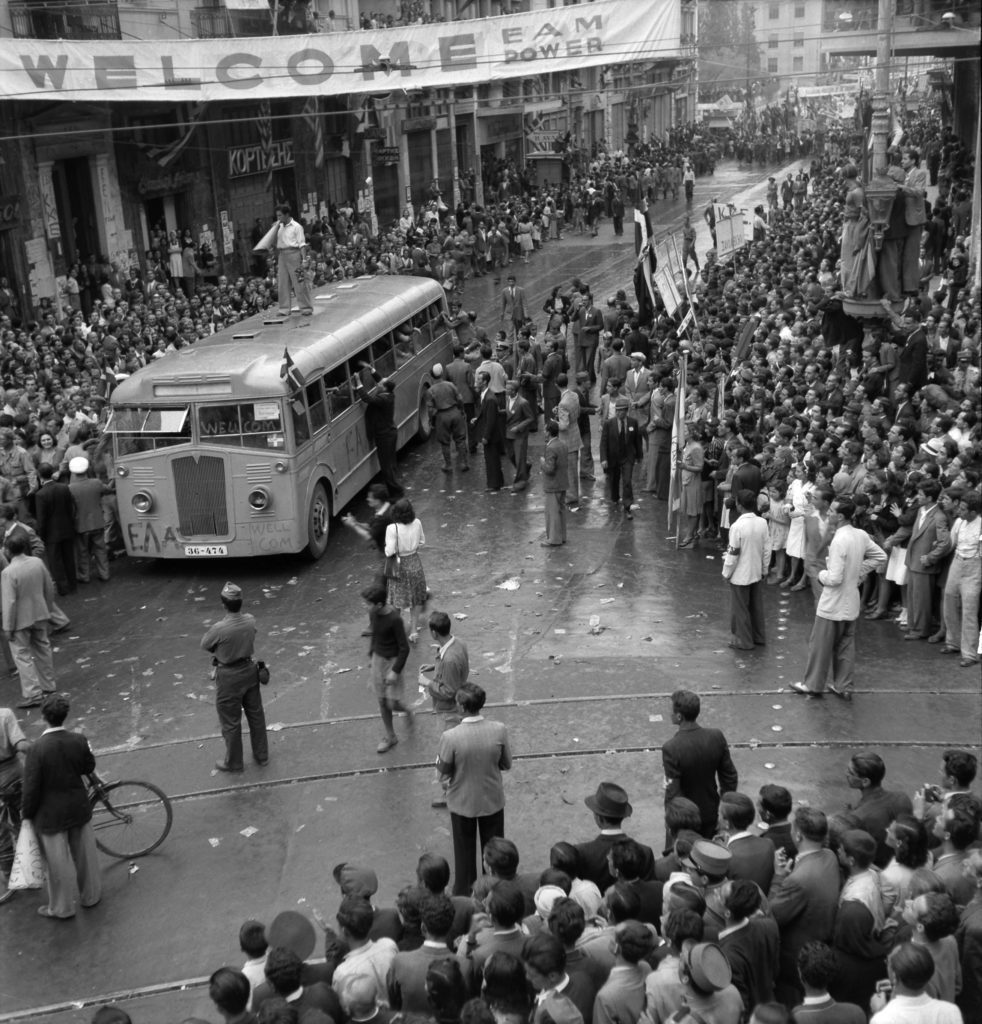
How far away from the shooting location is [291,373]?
583 inches

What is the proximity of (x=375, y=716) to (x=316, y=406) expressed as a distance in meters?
5.45

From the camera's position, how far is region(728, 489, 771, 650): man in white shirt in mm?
11422

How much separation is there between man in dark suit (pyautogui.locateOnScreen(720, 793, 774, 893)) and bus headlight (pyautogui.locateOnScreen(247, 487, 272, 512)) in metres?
8.88

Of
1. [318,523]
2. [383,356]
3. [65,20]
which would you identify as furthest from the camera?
[65,20]

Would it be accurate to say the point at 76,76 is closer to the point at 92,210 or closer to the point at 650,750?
the point at 92,210

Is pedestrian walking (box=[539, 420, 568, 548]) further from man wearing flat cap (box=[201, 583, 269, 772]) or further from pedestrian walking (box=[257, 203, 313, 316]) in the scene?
man wearing flat cap (box=[201, 583, 269, 772])

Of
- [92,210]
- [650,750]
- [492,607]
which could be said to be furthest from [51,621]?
[92,210]

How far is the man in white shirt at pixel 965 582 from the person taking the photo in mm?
11078

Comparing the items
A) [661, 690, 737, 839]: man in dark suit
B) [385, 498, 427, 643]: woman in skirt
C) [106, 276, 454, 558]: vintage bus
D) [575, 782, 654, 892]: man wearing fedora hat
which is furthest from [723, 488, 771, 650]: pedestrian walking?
[106, 276, 454, 558]: vintage bus

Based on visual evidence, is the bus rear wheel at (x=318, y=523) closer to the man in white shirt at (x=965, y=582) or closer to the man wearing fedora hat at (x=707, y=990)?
the man in white shirt at (x=965, y=582)

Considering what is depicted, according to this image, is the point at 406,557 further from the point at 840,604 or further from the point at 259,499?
the point at 840,604

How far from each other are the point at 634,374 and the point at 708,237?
25.5 m

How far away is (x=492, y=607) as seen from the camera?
13.5 meters

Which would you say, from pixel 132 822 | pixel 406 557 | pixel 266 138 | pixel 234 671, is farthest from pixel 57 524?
pixel 266 138
